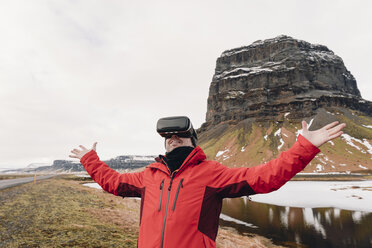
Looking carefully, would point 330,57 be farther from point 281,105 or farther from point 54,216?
point 54,216

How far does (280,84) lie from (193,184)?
6707 inches

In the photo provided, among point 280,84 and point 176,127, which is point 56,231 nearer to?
point 176,127

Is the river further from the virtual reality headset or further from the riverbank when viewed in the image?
the virtual reality headset

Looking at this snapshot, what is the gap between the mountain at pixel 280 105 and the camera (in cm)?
10469

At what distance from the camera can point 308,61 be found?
159 metres

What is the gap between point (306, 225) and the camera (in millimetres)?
18922

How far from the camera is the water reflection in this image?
1501 cm

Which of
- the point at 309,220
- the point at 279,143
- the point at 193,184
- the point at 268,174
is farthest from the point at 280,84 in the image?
the point at 193,184

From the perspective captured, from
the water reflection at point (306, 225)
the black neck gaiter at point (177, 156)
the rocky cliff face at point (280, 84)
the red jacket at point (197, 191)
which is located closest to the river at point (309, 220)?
the water reflection at point (306, 225)

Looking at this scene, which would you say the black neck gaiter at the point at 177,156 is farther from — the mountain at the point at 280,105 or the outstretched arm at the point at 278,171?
the mountain at the point at 280,105

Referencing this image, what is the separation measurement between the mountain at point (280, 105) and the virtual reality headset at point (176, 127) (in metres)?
101

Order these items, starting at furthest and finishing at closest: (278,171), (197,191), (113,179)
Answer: (113,179)
(197,191)
(278,171)

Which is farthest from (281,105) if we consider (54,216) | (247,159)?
(54,216)

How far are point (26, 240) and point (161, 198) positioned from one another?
8212 mm
